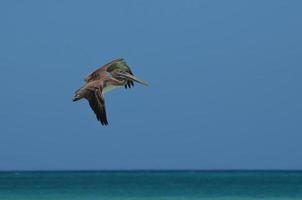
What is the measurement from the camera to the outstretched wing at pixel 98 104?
337 inches

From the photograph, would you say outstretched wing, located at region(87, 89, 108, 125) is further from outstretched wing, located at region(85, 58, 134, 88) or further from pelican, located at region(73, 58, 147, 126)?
outstretched wing, located at region(85, 58, 134, 88)

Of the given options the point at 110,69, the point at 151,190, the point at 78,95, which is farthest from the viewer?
the point at 151,190

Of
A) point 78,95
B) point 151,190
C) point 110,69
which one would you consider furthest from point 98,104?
point 151,190

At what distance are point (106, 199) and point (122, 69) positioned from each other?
→ 2902 centimetres

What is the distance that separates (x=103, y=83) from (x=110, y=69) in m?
0.76

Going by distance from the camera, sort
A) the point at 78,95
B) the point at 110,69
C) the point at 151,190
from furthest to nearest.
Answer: the point at 151,190
the point at 110,69
the point at 78,95

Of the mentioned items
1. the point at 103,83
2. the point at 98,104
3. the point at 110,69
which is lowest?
the point at 98,104

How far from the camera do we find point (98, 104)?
8586mm

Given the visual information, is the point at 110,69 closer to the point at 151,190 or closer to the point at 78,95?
the point at 78,95

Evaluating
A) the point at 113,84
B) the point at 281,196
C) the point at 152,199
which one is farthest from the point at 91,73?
the point at 281,196

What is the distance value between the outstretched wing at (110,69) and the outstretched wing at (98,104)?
37 cm

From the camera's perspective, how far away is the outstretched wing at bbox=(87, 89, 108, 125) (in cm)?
855

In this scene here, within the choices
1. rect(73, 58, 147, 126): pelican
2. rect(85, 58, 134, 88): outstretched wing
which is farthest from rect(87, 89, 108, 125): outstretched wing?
rect(85, 58, 134, 88): outstretched wing

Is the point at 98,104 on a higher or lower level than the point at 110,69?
lower
